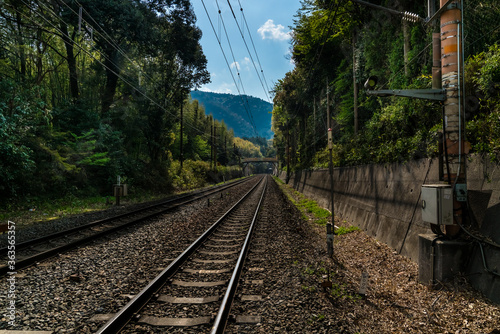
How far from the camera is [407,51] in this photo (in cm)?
1143

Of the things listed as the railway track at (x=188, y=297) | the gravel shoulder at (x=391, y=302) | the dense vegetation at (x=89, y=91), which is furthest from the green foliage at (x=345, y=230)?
the dense vegetation at (x=89, y=91)

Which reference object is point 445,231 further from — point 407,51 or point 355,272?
point 407,51

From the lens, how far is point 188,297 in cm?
450

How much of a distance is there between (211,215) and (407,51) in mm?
11918

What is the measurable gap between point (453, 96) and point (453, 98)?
0.04 m

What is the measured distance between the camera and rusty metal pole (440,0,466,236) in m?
4.57

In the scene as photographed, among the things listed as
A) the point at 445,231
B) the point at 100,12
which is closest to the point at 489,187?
the point at 445,231

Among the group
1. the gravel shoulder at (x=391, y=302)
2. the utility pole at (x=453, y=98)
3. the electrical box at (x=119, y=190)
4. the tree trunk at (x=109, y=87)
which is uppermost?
the tree trunk at (x=109, y=87)

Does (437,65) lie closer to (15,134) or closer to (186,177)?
(15,134)

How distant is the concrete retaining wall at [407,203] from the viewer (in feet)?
13.4

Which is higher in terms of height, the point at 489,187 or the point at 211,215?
the point at 489,187

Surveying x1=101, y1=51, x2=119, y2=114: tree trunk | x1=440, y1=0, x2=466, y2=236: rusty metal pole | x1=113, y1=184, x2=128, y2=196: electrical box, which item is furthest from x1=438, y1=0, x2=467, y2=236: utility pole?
x1=101, y1=51, x2=119, y2=114: tree trunk

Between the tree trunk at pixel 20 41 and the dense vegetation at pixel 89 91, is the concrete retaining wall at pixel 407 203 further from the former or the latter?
the tree trunk at pixel 20 41

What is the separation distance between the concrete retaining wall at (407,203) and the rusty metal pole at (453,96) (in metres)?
0.39
